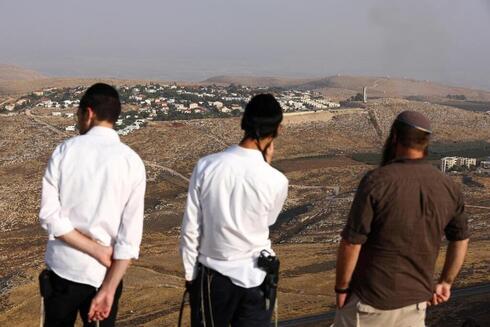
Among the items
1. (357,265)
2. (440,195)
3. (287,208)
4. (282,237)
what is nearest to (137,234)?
(357,265)

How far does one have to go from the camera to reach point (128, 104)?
283 feet

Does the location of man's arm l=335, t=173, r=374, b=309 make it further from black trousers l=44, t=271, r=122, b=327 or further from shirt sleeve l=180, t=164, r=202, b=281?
black trousers l=44, t=271, r=122, b=327

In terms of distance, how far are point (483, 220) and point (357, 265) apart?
2972cm

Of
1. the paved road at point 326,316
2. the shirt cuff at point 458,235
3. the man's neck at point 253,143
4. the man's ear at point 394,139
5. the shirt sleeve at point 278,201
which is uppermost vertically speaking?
the man's ear at point 394,139

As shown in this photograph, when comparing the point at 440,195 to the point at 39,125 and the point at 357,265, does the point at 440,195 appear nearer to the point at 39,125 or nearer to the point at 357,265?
the point at 357,265

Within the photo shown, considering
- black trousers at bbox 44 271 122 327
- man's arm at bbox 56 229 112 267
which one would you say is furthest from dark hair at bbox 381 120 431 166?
black trousers at bbox 44 271 122 327

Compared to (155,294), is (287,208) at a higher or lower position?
lower

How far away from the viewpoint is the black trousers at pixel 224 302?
14.0 feet

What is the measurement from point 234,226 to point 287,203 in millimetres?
36916

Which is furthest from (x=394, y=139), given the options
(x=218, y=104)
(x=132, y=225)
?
(x=218, y=104)

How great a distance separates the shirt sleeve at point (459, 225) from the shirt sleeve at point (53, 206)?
7.84 feet

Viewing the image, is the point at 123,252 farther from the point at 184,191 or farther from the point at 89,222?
the point at 184,191

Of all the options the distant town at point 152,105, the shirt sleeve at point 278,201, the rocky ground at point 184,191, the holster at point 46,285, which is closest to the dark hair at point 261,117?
the shirt sleeve at point 278,201

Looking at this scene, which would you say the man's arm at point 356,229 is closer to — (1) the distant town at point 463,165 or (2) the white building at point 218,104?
(1) the distant town at point 463,165
